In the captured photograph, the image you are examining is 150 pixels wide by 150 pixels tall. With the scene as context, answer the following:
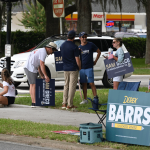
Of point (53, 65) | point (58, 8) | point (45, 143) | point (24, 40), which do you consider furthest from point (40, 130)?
point (24, 40)

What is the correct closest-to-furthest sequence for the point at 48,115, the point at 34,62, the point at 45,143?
1. the point at 45,143
2. the point at 48,115
3. the point at 34,62

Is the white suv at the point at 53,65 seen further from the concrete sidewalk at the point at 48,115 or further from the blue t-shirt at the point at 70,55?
the blue t-shirt at the point at 70,55

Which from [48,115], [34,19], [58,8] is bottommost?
[48,115]

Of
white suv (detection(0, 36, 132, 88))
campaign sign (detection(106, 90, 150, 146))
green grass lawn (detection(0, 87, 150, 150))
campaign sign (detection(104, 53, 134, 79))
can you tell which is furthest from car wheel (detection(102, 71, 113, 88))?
campaign sign (detection(106, 90, 150, 146))

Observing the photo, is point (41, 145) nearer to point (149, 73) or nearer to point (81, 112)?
point (81, 112)

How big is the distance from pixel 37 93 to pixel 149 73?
10.9 metres

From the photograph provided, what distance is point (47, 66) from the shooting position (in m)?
13.6

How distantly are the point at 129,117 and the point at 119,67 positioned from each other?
12.3 feet

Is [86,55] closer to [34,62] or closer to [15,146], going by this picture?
[34,62]

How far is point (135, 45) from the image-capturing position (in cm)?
2892

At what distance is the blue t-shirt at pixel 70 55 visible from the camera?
30.4 ft

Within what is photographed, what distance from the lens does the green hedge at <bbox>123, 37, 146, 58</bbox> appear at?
28.8 metres

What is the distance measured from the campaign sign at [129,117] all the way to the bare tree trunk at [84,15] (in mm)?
12499

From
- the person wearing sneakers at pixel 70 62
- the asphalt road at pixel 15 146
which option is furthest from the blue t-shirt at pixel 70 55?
the asphalt road at pixel 15 146
